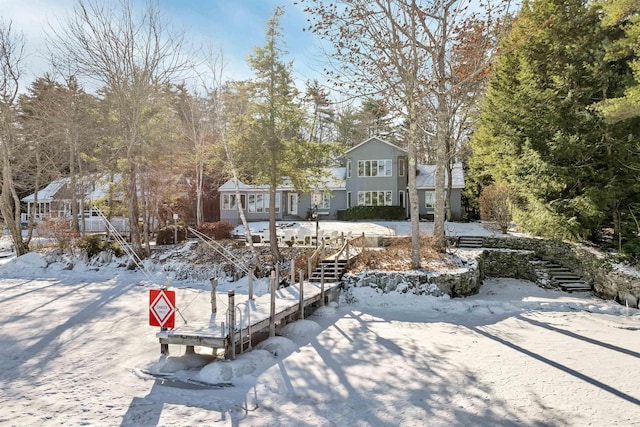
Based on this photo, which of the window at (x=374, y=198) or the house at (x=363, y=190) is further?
A: the window at (x=374, y=198)

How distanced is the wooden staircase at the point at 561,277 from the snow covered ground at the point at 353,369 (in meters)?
2.59

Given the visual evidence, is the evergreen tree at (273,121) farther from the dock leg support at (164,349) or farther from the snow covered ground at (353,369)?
the dock leg support at (164,349)

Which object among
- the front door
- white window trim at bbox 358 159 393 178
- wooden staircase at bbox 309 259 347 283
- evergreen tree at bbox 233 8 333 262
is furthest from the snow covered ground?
the front door

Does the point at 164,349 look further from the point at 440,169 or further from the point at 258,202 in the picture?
the point at 258,202

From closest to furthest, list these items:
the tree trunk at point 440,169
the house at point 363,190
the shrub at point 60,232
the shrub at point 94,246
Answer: the tree trunk at point 440,169 < the shrub at point 94,246 < the shrub at point 60,232 < the house at point 363,190

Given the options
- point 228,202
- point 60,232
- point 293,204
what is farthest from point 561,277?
point 228,202

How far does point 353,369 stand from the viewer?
6652 mm

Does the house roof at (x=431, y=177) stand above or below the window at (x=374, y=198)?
above

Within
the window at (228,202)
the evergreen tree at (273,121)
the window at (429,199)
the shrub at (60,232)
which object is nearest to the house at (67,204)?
the shrub at (60,232)

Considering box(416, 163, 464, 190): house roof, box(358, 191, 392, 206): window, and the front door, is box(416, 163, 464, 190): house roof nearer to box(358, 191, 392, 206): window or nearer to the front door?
box(358, 191, 392, 206): window

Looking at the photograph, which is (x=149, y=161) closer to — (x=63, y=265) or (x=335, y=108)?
(x=63, y=265)

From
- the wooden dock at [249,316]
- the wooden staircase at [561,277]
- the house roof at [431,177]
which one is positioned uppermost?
the house roof at [431,177]

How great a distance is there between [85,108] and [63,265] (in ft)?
29.2

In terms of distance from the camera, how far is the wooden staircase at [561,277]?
1367 centimetres
